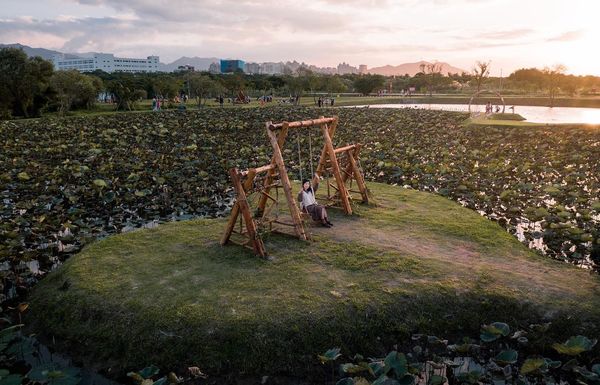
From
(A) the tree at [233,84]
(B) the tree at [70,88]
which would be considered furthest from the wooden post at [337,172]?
(A) the tree at [233,84]

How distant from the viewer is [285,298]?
736cm

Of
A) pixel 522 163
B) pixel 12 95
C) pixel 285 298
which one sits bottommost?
pixel 285 298

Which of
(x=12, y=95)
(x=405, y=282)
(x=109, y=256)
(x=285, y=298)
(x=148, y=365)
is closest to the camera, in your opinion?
(x=148, y=365)

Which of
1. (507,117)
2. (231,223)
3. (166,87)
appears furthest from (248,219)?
(166,87)

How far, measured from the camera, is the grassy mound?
6516 mm

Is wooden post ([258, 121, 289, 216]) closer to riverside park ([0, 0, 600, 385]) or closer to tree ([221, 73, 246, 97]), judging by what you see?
riverside park ([0, 0, 600, 385])

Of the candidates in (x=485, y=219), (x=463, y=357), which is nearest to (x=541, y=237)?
(x=485, y=219)

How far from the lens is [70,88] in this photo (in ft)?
137

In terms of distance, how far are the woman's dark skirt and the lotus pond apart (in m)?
1.76

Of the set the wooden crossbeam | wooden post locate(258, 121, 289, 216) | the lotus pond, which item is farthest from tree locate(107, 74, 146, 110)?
wooden post locate(258, 121, 289, 216)

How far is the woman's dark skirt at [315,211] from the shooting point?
10.6 m

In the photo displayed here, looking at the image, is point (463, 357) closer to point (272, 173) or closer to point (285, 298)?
→ point (285, 298)

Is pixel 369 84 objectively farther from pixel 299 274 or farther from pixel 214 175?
pixel 299 274

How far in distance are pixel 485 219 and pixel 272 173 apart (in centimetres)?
561
